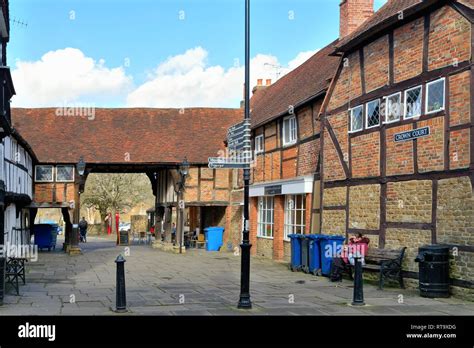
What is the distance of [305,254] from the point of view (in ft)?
54.4

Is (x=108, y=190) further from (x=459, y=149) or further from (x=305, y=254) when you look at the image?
(x=459, y=149)

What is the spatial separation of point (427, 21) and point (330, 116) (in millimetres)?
4679

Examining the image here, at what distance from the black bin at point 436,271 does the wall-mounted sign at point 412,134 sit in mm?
2459

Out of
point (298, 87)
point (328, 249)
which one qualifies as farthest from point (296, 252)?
point (298, 87)

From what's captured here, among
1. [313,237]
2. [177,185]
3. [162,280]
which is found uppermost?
[177,185]

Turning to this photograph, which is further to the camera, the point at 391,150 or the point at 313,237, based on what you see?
the point at 313,237

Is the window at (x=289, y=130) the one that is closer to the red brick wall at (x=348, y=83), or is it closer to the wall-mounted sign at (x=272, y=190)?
the wall-mounted sign at (x=272, y=190)

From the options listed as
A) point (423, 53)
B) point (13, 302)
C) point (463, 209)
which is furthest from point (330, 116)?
point (13, 302)

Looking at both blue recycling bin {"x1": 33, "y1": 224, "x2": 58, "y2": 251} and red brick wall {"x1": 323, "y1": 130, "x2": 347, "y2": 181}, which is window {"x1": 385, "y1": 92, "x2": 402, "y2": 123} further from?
blue recycling bin {"x1": 33, "y1": 224, "x2": 58, "y2": 251}

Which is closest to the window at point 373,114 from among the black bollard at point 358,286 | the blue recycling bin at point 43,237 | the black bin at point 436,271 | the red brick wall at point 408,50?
the red brick wall at point 408,50

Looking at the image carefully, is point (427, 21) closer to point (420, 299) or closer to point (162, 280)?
point (420, 299)

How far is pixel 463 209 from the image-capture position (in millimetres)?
11352

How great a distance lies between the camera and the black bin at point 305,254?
53.9 feet

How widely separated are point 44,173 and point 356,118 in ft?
53.5
